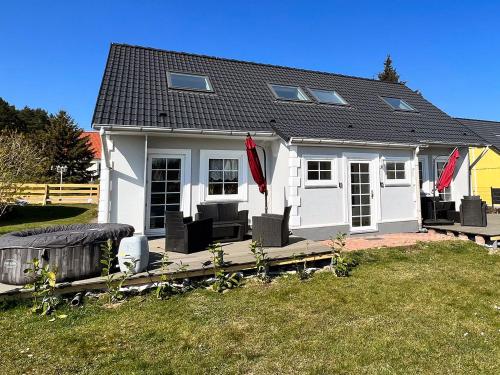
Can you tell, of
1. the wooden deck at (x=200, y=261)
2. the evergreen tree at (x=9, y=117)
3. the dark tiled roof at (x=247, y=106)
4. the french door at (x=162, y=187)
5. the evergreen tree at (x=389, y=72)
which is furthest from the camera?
the evergreen tree at (x=9, y=117)

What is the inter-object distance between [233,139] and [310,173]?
250cm

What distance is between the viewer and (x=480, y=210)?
29.7 ft

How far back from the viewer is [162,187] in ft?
26.8

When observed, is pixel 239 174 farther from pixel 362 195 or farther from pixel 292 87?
pixel 292 87

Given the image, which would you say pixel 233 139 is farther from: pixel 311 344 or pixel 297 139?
pixel 311 344

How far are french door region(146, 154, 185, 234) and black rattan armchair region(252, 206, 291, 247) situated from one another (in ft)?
9.10

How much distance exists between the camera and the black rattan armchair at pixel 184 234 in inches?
235

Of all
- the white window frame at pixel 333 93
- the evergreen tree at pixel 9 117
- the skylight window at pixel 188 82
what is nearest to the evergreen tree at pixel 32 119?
the evergreen tree at pixel 9 117

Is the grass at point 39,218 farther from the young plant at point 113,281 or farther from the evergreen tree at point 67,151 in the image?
the evergreen tree at point 67,151

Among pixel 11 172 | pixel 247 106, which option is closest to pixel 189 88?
pixel 247 106

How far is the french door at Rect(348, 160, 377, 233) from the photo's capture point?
873 centimetres

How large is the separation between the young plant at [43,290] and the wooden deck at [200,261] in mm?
160

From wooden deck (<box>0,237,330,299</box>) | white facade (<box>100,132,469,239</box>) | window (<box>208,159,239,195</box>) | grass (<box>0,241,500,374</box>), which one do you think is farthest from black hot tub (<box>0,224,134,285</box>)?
window (<box>208,159,239,195</box>)

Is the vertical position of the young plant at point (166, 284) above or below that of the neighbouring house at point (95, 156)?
below
